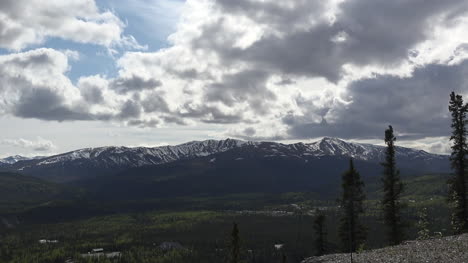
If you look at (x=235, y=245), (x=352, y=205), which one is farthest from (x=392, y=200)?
(x=235, y=245)

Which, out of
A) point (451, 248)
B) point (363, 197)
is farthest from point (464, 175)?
point (451, 248)

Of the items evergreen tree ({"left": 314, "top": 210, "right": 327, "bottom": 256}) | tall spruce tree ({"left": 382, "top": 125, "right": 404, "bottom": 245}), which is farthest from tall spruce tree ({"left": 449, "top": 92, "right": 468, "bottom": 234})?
evergreen tree ({"left": 314, "top": 210, "right": 327, "bottom": 256})

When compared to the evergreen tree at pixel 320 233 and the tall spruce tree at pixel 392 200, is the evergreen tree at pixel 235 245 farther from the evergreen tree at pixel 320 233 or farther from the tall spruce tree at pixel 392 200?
the tall spruce tree at pixel 392 200

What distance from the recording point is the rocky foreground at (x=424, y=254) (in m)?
38.0

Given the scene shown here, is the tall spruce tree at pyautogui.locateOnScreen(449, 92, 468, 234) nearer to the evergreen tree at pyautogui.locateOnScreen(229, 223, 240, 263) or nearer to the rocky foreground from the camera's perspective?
the rocky foreground

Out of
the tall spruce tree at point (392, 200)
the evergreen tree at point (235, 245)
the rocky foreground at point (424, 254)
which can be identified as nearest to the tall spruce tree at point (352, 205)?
the tall spruce tree at point (392, 200)

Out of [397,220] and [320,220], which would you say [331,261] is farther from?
[320,220]

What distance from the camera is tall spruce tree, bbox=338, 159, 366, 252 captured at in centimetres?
5547

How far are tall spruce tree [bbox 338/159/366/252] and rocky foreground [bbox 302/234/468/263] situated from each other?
1051 centimetres

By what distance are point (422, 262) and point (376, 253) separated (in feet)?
26.0

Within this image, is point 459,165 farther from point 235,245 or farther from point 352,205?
point 235,245

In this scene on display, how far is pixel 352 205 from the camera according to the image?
61.6 m

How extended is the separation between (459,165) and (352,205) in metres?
15.8

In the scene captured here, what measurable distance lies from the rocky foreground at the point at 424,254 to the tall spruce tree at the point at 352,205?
34.5 ft
